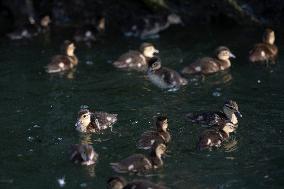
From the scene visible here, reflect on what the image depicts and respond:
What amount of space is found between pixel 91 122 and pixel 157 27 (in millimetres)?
4372

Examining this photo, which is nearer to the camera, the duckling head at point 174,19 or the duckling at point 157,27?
the duckling at point 157,27

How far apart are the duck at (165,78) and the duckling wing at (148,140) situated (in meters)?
1.94

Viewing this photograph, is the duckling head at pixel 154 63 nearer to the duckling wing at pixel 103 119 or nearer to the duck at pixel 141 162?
the duckling wing at pixel 103 119

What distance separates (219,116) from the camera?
28.5 feet

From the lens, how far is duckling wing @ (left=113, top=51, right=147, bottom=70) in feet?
36.2

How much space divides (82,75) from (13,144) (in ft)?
8.78

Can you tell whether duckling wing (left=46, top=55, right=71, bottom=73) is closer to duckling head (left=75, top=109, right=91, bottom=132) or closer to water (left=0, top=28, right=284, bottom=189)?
water (left=0, top=28, right=284, bottom=189)

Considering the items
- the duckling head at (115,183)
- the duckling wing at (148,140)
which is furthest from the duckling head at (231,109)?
the duckling head at (115,183)

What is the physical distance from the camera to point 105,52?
39.2 feet

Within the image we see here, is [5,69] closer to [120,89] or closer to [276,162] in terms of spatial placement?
[120,89]

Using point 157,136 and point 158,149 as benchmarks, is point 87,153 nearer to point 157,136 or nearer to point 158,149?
point 158,149

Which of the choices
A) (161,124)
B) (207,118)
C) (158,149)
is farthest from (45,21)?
(158,149)

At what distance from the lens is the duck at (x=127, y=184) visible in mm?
6801

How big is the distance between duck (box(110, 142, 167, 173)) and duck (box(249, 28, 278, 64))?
12.4 feet
